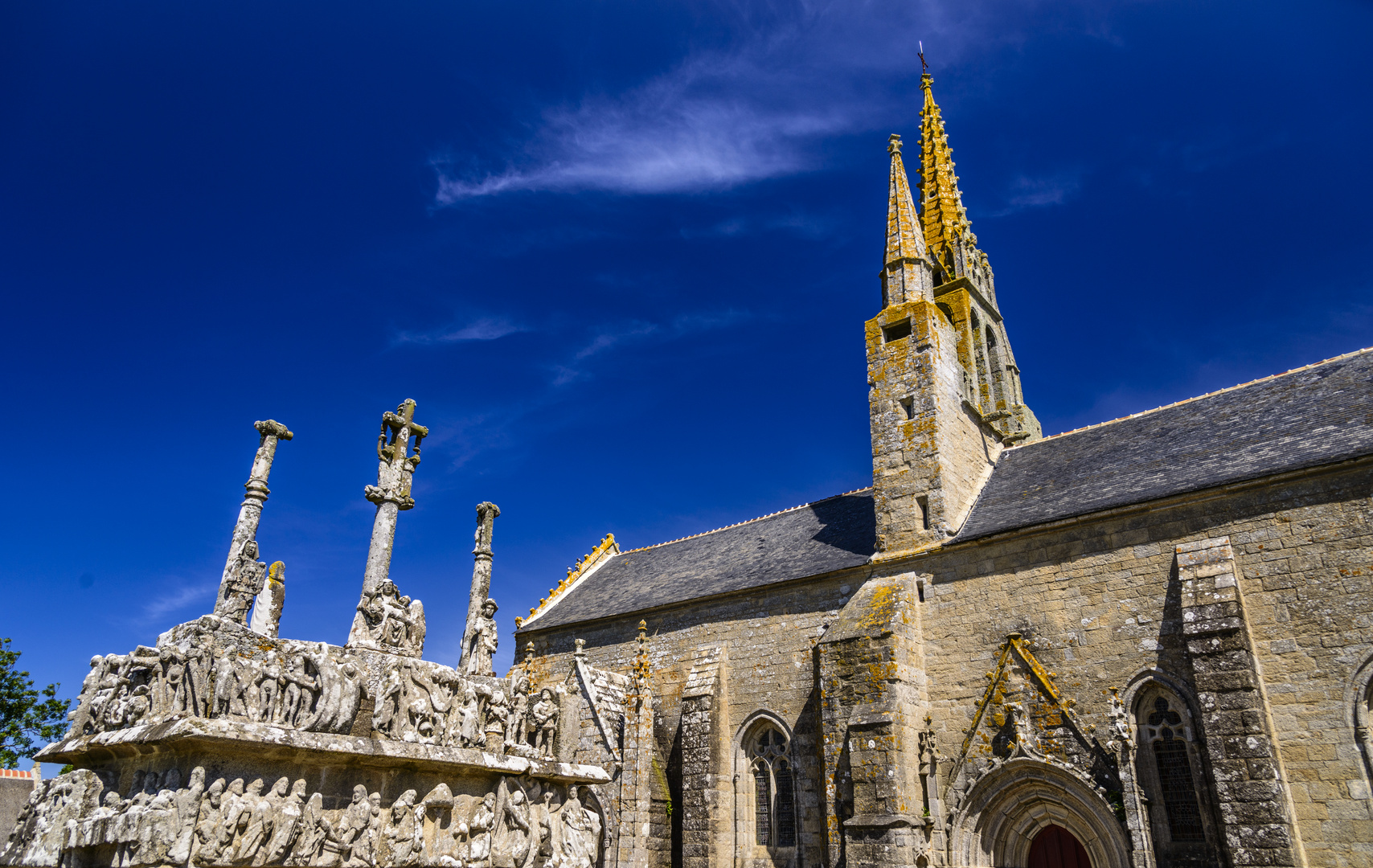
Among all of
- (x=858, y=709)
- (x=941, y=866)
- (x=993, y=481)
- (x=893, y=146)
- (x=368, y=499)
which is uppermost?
(x=893, y=146)

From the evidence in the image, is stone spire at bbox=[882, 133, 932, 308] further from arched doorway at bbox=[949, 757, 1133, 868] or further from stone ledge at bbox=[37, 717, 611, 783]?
stone ledge at bbox=[37, 717, 611, 783]

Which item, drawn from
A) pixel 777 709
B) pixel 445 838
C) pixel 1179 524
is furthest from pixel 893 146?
pixel 445 838

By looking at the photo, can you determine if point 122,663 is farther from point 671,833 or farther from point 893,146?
point 893,146

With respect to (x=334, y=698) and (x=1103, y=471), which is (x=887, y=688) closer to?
(x=1103, y=471)

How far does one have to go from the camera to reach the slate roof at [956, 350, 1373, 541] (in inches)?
476

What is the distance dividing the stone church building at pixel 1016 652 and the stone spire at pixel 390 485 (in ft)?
24.1

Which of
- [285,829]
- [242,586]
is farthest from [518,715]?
[242,586]

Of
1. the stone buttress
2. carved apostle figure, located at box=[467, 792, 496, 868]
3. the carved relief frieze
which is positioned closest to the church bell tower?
the stone buttress

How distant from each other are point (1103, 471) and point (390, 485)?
A: 1168 cm

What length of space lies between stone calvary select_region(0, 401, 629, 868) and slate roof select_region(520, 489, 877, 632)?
310 inches

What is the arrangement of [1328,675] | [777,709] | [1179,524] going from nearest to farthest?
[1328,675]
[1179,524]
[777,709]

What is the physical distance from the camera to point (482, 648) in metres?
10.4

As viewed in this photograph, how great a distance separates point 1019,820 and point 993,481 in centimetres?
664

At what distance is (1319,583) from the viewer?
10.9 meters
